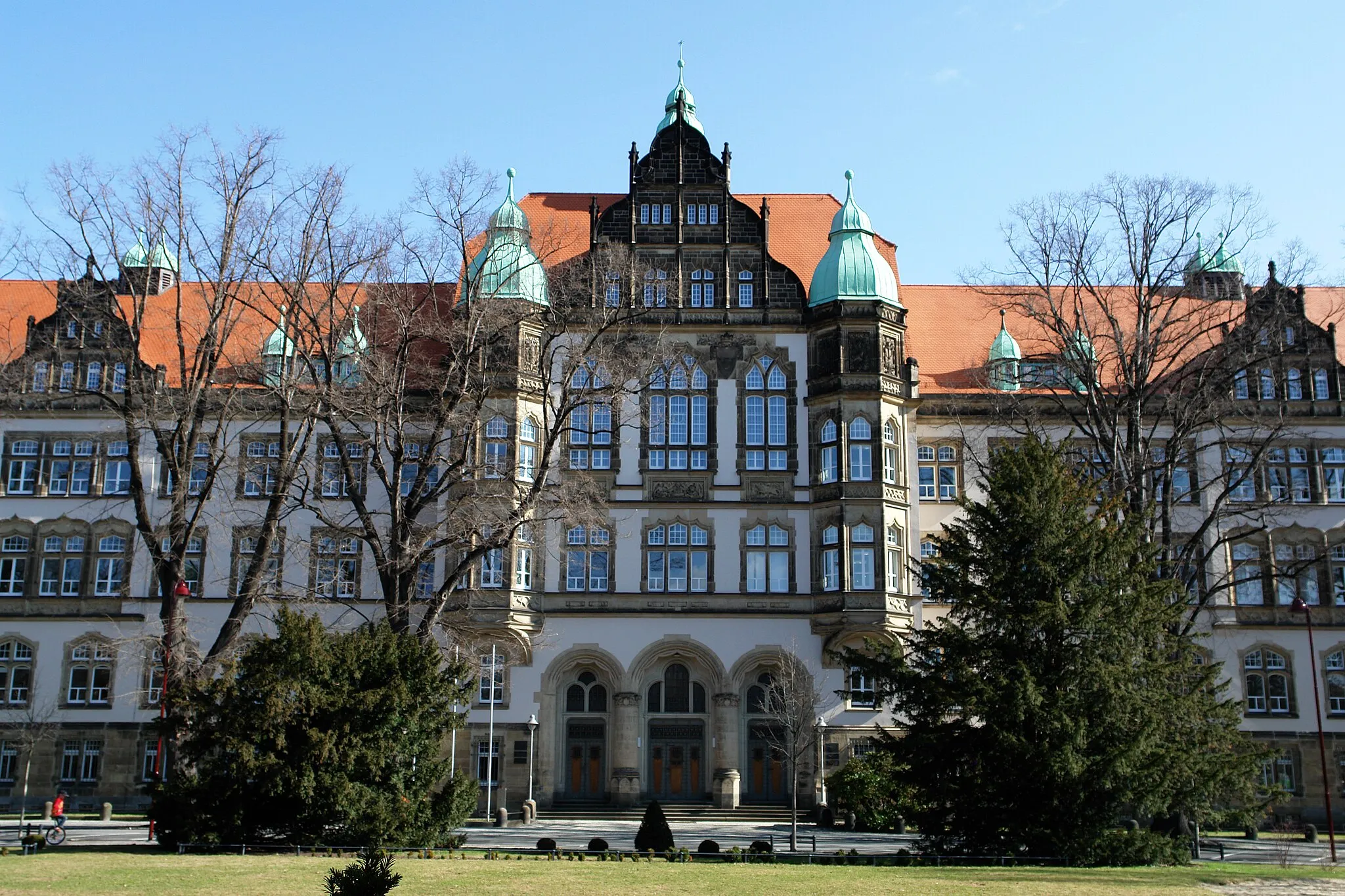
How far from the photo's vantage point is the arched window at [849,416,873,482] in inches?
1592

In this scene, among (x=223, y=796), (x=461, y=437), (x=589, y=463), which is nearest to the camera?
(x=223, y=796)

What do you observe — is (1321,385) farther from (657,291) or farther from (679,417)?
(657,291)

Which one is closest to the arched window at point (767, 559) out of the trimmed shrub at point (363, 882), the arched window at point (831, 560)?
the arched window at point (831, 560)

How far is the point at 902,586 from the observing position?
40344mm

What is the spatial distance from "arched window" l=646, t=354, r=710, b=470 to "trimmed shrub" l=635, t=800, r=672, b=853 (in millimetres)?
16263

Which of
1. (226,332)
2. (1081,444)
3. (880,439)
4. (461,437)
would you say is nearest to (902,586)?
(880,439)

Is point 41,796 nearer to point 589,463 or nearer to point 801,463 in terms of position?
point 589,463

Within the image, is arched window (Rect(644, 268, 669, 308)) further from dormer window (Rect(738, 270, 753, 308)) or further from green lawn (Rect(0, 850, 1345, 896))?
green lawn (Rect(0, 850, 1345, 896))

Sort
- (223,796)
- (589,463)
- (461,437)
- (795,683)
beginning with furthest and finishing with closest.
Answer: (589,463) < (795,683) < (461,437) < (223,796)

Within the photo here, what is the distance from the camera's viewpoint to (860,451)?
40.6 meters

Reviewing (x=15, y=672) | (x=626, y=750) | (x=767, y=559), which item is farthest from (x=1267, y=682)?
(x=15, y=672)

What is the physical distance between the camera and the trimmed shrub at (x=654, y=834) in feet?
84.0

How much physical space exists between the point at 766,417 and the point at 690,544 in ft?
14.9

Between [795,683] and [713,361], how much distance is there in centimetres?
1017
